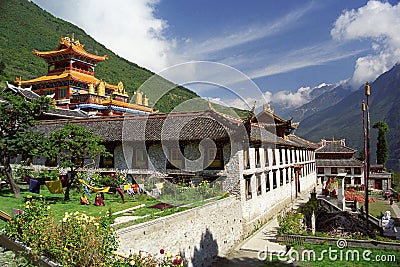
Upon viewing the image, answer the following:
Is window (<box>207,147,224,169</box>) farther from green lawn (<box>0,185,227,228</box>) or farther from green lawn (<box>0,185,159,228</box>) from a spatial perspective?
green lawn (<box>0,185,159,228</box>)

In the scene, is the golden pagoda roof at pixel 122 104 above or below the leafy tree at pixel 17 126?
above

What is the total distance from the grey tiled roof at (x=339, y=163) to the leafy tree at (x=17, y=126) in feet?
119

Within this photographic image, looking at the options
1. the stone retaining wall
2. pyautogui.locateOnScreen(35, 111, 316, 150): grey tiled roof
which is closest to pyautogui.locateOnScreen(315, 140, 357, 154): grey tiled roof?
pyautogui.locateOnScreen(35, 111, 316, 150): grey tiled roof

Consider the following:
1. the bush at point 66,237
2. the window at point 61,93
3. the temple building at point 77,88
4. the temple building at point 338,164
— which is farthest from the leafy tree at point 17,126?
the temple building at point 338,164

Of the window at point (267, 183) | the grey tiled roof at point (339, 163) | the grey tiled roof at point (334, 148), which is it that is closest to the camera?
the window at point (267, 183)

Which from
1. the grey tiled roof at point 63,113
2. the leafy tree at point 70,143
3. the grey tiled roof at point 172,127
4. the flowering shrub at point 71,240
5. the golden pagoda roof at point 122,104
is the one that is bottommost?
the flowering shrub at point 71,240

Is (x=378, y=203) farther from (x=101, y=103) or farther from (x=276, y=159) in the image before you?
(x=101, y=103)

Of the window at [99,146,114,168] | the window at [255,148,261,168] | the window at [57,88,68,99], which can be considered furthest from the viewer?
the window at [57,88,68,99]

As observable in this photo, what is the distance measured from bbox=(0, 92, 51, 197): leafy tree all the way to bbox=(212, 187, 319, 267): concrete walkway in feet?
29.0

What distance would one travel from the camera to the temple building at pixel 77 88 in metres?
33.9

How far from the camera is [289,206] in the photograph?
23.9 m

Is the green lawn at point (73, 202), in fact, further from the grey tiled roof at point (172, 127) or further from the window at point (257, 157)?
the window at point (257, 157)

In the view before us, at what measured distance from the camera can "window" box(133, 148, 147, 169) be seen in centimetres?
1723

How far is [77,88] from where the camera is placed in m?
37.8
